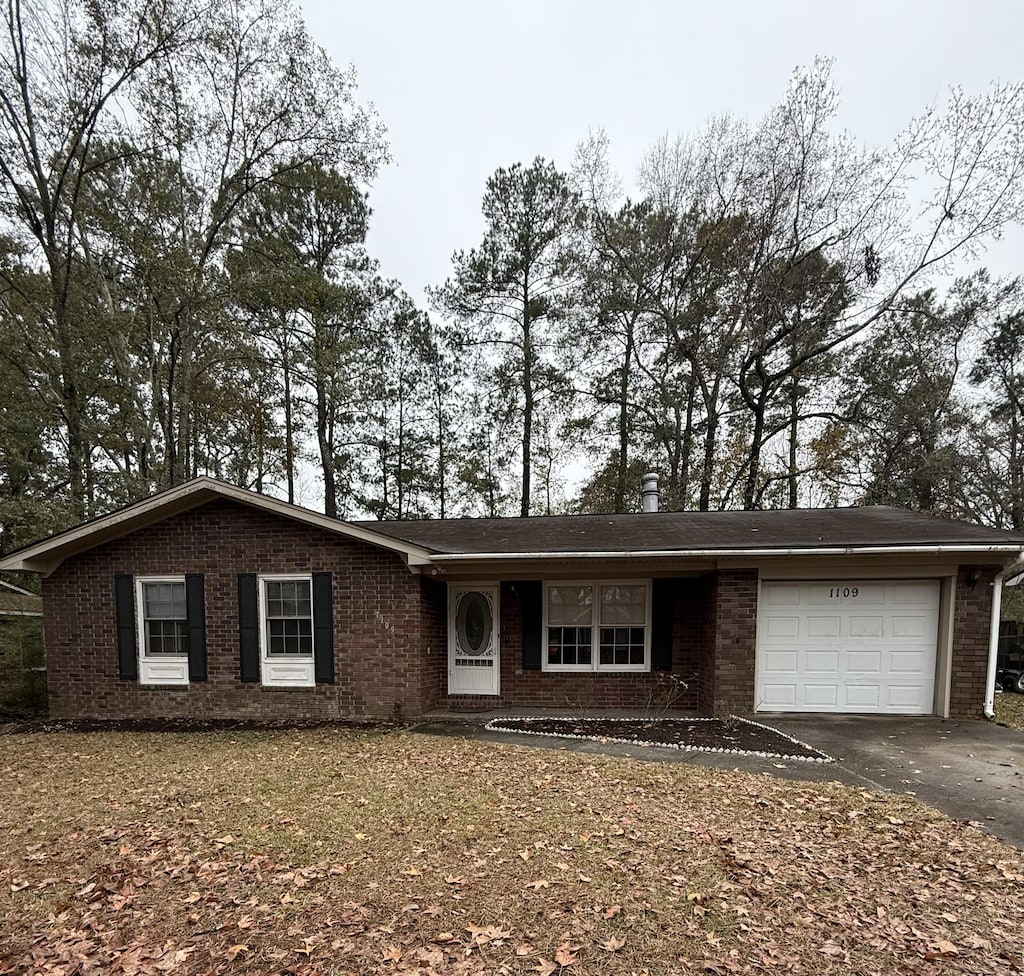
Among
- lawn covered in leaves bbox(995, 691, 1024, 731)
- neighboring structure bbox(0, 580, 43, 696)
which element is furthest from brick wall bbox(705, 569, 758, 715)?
neighboring structure bbox(0, 580, 43, 696)

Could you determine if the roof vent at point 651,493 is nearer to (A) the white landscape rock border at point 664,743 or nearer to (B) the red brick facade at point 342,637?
(B) the red brick facade at point 342,637

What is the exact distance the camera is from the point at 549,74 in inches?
525

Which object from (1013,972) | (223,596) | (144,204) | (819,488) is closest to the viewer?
(1013,972)

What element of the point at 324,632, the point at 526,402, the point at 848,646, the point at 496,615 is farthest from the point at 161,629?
the point at 526,402

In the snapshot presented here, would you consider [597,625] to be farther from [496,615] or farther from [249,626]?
[249,626]

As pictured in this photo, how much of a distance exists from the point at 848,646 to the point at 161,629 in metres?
10.7

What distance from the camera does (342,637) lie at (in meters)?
8.30

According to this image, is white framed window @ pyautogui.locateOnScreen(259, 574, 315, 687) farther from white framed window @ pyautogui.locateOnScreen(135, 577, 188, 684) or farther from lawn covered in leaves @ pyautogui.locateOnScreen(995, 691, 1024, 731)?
lawn covered in leaves @ pyautogui.locateOnScreen(995, 691, 1024, 731)

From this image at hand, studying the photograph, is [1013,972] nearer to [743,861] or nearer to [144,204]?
[743,861]

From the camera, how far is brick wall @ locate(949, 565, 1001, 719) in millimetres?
7496

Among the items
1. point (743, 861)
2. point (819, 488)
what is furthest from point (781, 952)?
point (819, 488)

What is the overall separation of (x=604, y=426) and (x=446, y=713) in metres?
13.6

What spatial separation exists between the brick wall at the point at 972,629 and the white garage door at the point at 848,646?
0.87 ft

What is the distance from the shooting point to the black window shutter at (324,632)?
8.30m
